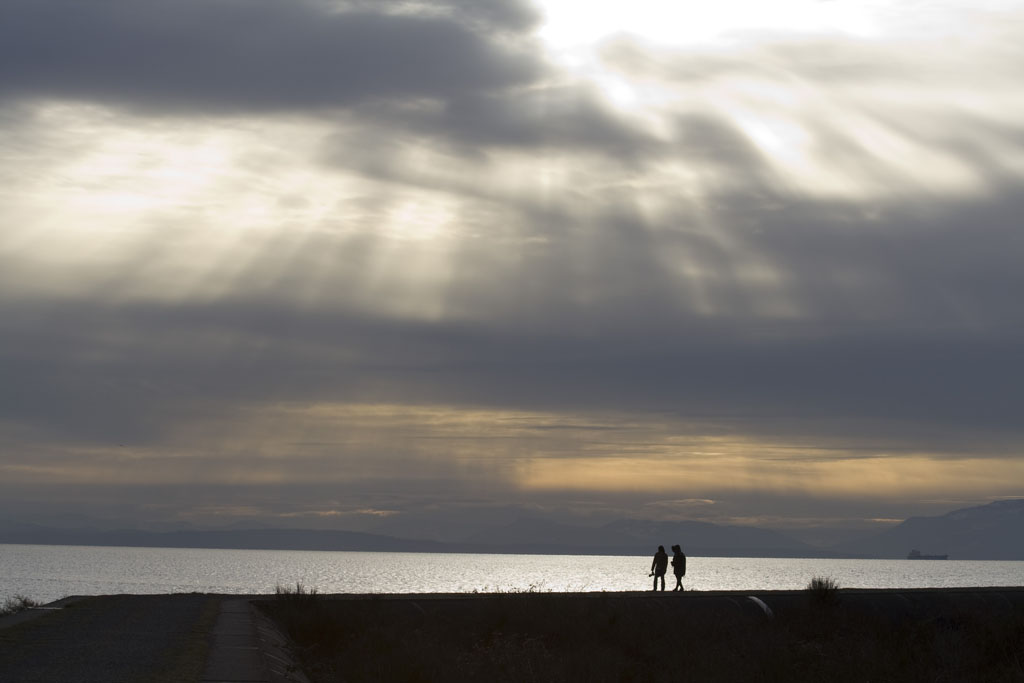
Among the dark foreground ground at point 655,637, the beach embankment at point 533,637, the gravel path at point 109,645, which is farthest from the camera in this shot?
the dark foreground ground at point 655,637

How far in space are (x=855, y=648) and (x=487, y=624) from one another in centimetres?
910

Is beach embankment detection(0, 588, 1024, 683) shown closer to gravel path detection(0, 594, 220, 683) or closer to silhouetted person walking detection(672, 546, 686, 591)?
gravel path detection(0, 594, 220, 683)

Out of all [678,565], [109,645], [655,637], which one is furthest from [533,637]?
[678,565]

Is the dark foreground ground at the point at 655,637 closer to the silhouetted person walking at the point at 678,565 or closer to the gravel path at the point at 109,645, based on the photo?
the gravel path at the point at 109,645

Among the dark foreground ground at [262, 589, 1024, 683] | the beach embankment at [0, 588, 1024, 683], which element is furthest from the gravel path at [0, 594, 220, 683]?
Answer: the dark foreground ground at [262, 589, 1024, 683]

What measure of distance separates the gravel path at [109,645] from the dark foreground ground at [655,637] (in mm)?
3017

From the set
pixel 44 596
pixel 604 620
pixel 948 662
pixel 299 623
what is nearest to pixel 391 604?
pixel 299 623

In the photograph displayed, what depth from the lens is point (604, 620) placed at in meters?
29.6

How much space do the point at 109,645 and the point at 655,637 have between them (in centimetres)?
1301

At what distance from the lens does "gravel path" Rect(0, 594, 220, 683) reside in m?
17.2

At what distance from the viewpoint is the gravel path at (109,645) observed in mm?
17172

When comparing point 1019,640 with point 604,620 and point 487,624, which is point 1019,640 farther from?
point 487,624

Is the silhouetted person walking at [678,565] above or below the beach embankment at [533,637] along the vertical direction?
above

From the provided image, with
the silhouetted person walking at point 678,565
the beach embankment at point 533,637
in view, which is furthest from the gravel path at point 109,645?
the silhouetted person walking at point 678,565
